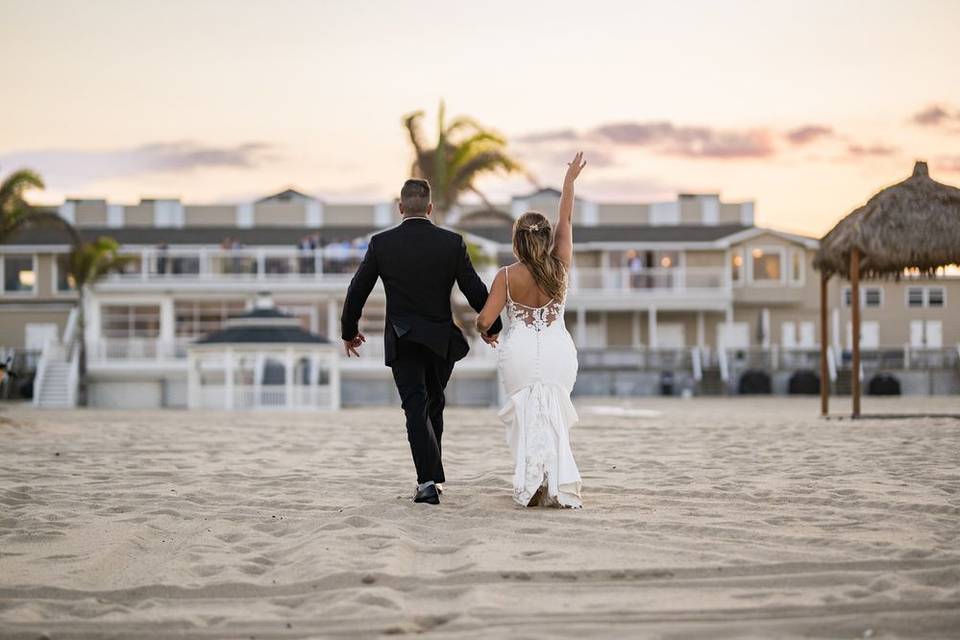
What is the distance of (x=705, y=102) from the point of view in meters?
26.5

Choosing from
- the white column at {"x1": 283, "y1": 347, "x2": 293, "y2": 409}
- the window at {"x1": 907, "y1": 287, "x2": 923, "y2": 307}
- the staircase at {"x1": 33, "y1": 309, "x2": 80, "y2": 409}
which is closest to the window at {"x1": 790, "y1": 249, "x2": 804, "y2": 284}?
the window at {"x1": 907, "y1": 287, "x2": 923, "y2": 307}

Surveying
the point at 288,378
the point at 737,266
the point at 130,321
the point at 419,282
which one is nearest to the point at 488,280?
the point at 288,378

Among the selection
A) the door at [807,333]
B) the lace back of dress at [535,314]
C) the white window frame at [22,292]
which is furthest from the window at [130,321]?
the lace back of dress at [535,314]

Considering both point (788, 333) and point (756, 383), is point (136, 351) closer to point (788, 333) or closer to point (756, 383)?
point (756, 383)

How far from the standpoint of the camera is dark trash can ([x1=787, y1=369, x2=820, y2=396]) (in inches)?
1432

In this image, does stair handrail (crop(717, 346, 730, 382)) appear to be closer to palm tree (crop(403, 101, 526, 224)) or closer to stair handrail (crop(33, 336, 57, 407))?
palm tree (crop(403, 101, 526, 224))

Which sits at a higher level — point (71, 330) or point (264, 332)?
point (71, 330)

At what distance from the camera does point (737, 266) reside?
1770 inches

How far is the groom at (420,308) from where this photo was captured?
253 inches

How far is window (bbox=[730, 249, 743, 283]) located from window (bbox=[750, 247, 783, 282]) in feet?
1.62

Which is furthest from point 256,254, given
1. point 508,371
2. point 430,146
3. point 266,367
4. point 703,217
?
point 508,371

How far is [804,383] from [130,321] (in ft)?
75.0

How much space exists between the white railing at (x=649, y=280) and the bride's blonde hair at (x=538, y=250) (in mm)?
35674

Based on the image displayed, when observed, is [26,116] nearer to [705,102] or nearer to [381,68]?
[381,68]
